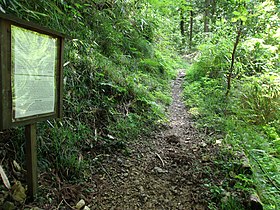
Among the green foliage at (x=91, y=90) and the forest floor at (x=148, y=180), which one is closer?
the forest floor at (x=148, y=180)

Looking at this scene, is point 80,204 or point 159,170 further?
point 159,170

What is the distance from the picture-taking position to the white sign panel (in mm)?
1680

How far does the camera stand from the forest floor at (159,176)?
2.37 m

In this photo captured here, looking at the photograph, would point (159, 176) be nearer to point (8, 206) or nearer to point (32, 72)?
point (8, 206)

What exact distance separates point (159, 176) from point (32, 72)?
74.8 inches

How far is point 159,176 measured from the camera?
2.83 m

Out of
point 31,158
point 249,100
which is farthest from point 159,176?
point 249,100

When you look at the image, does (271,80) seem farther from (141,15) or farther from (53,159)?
(53,159)

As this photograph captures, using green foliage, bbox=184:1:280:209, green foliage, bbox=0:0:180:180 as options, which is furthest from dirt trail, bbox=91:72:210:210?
green foliage, bbox=184:1:280:209

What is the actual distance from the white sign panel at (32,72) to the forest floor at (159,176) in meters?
1.08

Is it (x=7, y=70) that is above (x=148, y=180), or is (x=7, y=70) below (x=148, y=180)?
above

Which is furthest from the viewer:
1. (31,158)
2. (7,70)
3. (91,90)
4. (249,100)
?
(249,100)

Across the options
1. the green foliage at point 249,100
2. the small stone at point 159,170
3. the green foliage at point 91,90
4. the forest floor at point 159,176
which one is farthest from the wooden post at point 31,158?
the green foliage at point 249,100

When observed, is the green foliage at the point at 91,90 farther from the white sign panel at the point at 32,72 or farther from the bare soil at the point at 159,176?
the white sign panel at the point at 32,72
